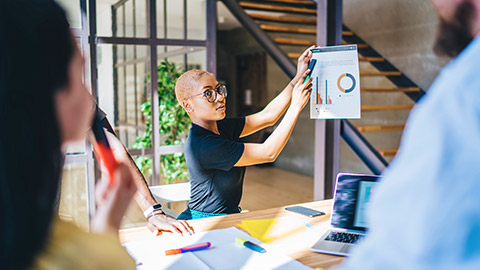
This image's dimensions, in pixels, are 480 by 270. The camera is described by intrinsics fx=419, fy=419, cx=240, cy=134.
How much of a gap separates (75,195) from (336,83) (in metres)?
2.40

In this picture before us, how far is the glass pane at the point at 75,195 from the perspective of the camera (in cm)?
328

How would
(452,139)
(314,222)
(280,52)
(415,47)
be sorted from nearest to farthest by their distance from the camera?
(452,139)
(314,222)
(280,52)
(415,47)

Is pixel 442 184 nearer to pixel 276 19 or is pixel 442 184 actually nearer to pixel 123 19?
pixel 123 19

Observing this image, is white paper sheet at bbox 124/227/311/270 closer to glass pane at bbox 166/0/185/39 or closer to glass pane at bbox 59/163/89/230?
glass pane at bbox 59/163/89/230

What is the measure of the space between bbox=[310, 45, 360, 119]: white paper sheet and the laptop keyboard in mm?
568

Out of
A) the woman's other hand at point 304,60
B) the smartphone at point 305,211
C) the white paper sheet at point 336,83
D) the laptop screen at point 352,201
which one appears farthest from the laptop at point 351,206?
the woman's other hand at point 304,60

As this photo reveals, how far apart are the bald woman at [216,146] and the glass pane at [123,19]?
1.43 metres

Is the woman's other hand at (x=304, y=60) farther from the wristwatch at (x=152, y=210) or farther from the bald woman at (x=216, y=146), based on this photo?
the wristwatch at (x=152, y=210)

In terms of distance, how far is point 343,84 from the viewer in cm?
194

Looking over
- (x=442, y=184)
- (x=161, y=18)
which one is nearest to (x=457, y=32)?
(x=442, y=184)

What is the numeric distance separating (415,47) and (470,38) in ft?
15.5

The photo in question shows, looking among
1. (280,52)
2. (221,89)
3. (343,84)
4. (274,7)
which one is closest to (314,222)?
(343,84)

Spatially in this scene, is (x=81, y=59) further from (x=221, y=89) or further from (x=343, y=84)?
(x=221, y=89)

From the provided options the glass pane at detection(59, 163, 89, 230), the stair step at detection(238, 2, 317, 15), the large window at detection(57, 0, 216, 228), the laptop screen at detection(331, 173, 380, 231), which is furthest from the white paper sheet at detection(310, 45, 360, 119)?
the stair step at detection(238, 2, 317, 15)
